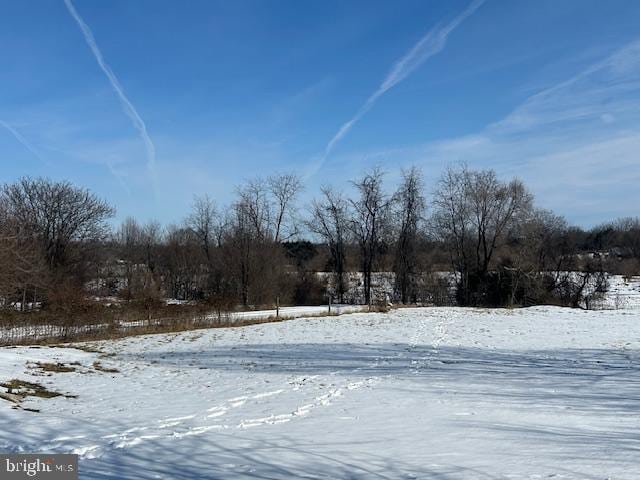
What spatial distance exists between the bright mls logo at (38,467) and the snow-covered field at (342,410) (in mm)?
193

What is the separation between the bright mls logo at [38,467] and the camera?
543cm

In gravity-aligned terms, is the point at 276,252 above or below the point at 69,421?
above

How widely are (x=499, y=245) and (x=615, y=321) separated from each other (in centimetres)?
2178

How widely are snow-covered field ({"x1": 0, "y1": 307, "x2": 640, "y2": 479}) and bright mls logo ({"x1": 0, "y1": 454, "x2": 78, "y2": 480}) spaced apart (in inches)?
7.6

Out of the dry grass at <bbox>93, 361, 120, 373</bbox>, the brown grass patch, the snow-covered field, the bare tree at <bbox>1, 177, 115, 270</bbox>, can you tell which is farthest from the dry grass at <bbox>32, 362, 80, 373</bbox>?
the bare tree at <bbox>1, 177, 115, 270</bbox>

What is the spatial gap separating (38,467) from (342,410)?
194 inches

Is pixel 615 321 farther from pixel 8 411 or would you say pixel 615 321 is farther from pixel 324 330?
pixel 8 411

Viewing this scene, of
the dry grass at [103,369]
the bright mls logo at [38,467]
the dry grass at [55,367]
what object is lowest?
the dry grass at [103,369]

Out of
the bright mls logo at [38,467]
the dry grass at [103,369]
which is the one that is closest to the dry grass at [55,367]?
the dry grass at [103,369]

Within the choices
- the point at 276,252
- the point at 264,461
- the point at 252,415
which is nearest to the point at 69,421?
the point at 252,415

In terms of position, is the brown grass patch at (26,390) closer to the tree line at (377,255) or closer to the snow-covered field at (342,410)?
the snow-covered field at (342,410)

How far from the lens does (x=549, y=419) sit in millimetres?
8352

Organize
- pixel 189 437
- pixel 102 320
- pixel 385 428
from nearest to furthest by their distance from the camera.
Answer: pixel 189 437 → pixel 385 428 → pixel 102 320

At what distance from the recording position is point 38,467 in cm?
570
